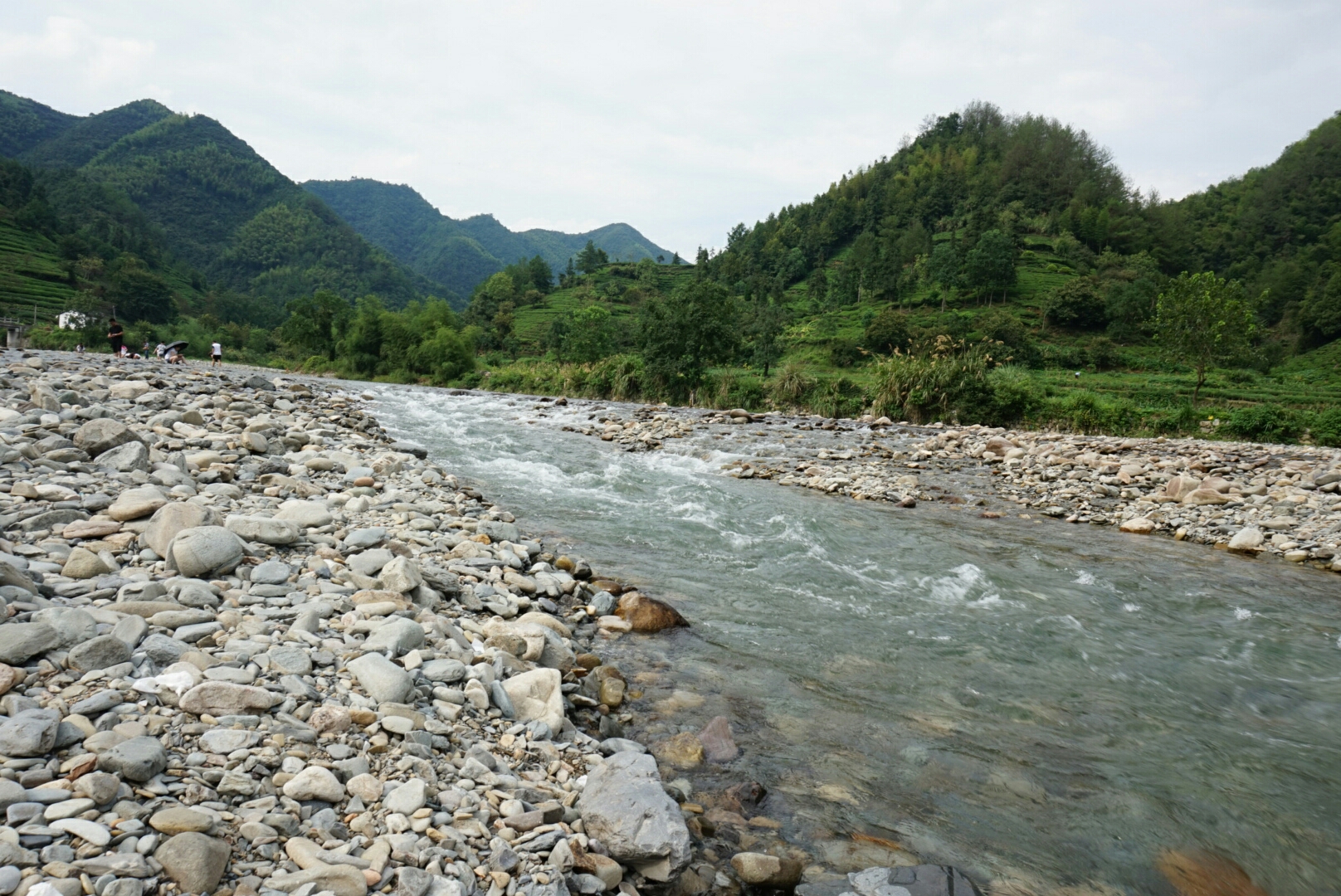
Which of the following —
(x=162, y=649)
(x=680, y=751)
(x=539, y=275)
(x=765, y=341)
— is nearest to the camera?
(x=162, y=649)

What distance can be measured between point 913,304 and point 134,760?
258 ft

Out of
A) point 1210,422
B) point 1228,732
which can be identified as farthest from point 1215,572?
point 1210,422

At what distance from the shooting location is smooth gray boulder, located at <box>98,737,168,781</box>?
2062mm

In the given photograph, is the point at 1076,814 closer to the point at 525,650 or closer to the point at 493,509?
the point at 525,650

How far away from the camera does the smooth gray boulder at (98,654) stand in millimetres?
2551

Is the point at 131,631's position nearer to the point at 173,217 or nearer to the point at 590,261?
the point at 590,261

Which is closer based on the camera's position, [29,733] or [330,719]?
[29,733]

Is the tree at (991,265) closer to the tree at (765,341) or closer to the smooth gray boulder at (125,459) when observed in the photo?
the tree at (765,341)

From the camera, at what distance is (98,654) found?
8.55ft

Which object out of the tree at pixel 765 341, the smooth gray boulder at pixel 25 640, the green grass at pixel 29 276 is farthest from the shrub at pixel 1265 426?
the green grass at pixel 29 276

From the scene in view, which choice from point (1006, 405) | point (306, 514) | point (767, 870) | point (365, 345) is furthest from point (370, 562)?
point (365, 345)

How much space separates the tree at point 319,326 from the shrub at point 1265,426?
221 feet

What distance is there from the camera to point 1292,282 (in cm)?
6862

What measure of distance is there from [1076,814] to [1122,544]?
24.0 ft
